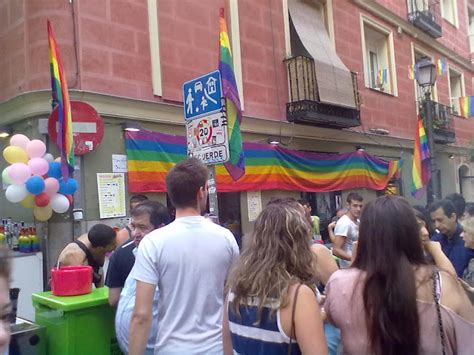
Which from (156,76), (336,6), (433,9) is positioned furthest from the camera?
(433,9)

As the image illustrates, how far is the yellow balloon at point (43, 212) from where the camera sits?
5.84 meters

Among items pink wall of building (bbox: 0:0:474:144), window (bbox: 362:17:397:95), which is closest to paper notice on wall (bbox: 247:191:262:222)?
pink wall of building (bbox: 0:0:474:144)

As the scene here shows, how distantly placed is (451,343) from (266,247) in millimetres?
852

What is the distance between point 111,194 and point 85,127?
103 cm

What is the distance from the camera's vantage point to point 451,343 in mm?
1902

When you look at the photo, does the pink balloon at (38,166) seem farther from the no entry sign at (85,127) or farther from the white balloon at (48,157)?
the no entry sign at (85,127)

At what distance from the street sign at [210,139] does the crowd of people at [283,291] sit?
56.0 inches

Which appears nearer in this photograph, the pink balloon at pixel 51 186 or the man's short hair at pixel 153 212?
the man's short hair at pixel 153 212

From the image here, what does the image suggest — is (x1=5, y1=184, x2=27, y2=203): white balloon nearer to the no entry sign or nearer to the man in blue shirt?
the no entry sign

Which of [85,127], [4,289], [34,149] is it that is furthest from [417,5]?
[4,289]

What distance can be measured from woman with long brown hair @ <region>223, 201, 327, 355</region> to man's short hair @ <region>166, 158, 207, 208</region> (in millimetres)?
576

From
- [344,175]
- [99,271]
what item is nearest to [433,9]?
[344,175]

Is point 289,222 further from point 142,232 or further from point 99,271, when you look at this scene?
point 99,271

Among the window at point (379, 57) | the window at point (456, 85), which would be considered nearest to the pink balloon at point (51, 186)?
the window at point (379, 57)
